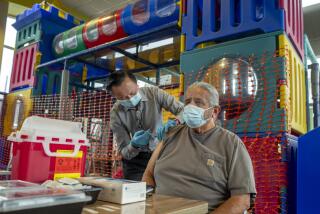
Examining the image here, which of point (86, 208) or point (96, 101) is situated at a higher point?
point (96, 101)

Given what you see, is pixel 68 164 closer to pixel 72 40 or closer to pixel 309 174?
pixel 309 174

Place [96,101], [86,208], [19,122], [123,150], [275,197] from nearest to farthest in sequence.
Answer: [86,208]
[275,197]
[123,150]
[96,101]
[19,122]

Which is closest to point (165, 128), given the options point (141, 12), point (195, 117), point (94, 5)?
point (195, 117)

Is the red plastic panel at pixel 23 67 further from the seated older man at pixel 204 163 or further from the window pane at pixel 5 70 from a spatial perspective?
the seated older man at pixel 204 163

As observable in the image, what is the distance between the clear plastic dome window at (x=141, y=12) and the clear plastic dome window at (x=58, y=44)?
137 cm

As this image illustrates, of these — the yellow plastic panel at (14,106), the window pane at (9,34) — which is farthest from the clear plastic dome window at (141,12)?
the window pane at (9,34)

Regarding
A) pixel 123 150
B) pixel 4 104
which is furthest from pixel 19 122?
pixel 123 150

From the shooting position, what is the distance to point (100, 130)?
352cm

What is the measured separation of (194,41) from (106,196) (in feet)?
5.18

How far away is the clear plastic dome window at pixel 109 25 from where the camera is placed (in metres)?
3.12

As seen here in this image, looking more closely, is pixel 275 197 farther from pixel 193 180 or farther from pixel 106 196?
pixel 106 196

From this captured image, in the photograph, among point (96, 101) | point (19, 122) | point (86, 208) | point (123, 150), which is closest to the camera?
point (86, 208)

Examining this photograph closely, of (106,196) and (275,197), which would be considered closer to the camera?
(106,196)

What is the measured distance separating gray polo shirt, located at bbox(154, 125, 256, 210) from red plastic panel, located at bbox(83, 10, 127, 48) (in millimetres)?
2004
